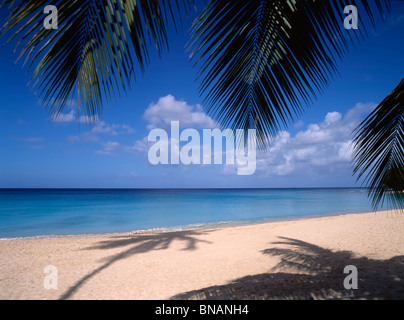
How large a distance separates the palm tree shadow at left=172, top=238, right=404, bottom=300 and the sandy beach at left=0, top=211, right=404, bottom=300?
0.01 meters

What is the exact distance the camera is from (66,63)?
93 centimetres

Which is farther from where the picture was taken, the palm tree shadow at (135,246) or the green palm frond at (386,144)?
the palm tree shadow at (135,246)

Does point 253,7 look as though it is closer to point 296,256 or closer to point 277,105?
point 277,105

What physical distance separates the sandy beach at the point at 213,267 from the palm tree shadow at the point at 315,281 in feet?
0.05

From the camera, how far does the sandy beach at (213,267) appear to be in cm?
364

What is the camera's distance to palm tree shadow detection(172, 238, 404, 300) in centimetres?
303
